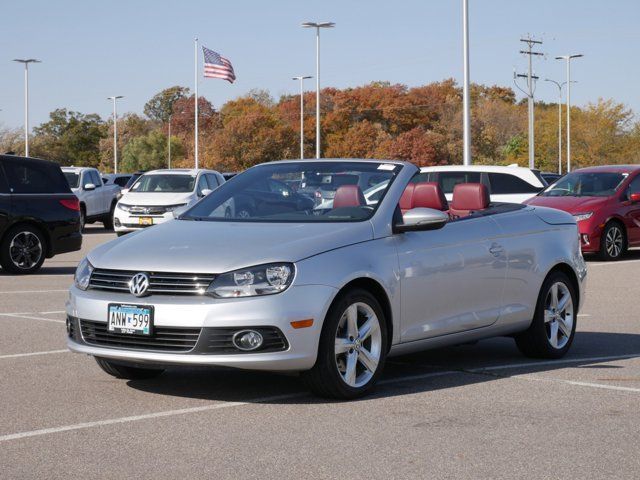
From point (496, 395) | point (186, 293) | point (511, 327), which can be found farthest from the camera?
point (511, 327)

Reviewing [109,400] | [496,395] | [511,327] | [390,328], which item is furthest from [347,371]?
[511,327]

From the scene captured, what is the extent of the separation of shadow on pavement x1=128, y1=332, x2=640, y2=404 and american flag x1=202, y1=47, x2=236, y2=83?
142 feet

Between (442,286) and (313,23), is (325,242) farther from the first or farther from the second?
(313,23)

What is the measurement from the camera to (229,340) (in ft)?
22.4

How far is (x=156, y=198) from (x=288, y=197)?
1989cm

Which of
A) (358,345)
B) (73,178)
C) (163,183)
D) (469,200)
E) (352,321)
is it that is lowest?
(358,345)

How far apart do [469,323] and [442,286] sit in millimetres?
477

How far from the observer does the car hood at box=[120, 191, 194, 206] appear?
27484 mm

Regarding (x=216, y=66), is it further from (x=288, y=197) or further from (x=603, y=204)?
(x=288, y=197)

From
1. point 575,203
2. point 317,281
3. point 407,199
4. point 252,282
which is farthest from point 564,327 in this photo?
point 575,203

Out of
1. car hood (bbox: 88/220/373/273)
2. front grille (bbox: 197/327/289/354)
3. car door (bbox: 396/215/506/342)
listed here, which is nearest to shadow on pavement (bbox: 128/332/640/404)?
car door (bbox: 396/215/506/342)

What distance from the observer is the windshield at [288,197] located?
7892mm

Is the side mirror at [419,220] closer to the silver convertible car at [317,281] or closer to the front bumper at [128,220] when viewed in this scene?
the silver convertible car at [317,281]

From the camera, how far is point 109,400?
286 inches
